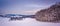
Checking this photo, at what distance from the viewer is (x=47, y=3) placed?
1.47 meters

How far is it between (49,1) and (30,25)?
53 cm

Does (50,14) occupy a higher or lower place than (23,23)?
higher

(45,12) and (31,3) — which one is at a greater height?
(31,3)

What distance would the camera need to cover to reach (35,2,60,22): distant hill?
4.76ft

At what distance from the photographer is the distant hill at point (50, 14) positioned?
4.76ft

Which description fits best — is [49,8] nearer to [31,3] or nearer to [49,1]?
[49,1]

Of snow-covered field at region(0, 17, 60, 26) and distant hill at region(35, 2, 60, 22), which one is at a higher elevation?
distant hill at region(35, 2, 60, 22)

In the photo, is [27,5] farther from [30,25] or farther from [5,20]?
[5,20]

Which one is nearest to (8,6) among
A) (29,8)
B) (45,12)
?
(29,8)

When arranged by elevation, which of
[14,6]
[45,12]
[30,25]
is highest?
[14,6]

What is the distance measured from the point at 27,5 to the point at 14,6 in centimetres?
23

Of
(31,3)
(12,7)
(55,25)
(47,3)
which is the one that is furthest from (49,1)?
(12,7)

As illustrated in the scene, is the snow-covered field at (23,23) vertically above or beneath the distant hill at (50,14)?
beneath

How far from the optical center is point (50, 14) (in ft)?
4.78
